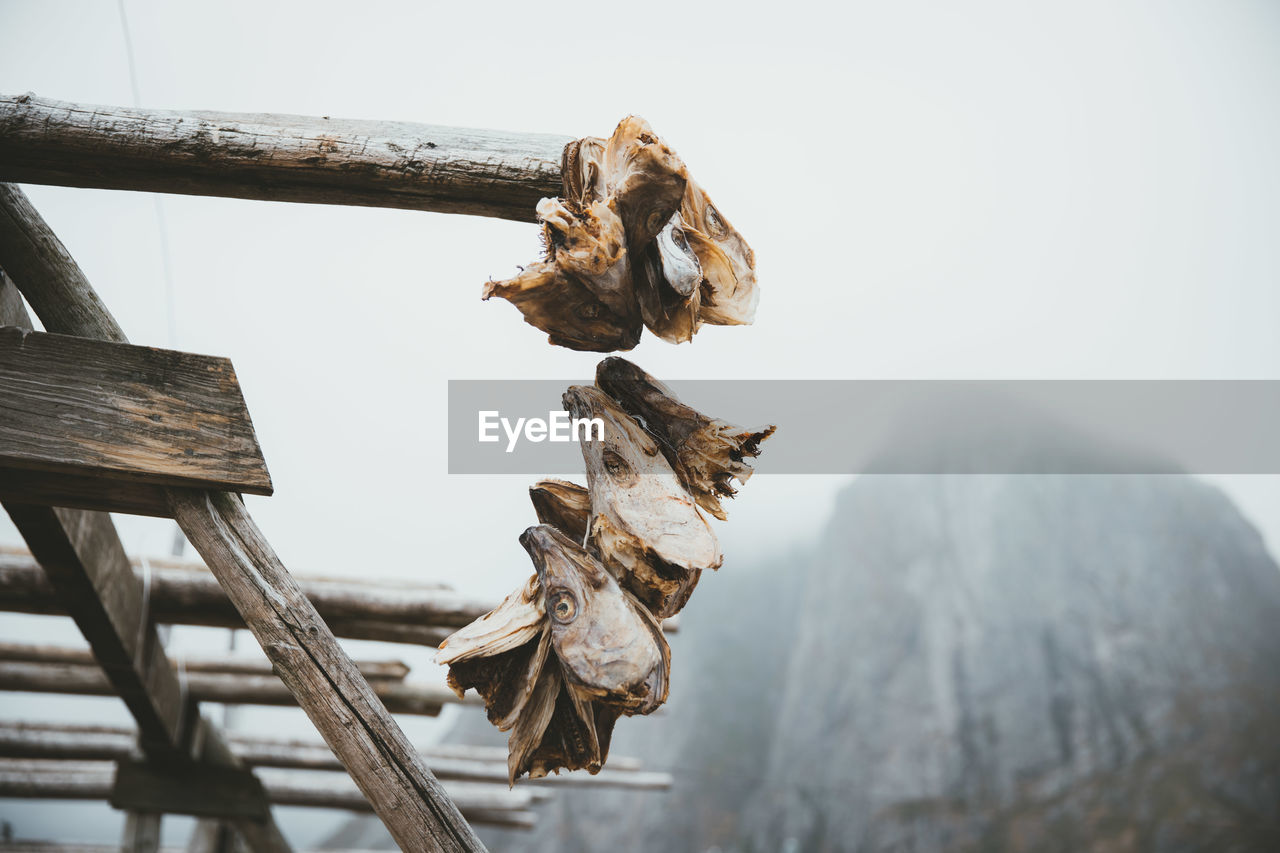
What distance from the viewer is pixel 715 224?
1111mm

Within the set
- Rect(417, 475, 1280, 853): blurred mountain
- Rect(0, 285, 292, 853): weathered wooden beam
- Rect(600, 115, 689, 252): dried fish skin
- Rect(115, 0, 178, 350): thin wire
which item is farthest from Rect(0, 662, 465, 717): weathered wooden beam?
Rect(417, 475, 1280, 853): blurred mountain

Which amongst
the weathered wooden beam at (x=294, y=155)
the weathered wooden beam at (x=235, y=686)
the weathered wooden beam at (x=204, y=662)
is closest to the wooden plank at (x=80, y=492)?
the weathered wooden beam at (x=294, y=155)

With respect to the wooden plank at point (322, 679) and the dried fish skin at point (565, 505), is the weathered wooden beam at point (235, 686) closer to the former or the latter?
the wooden plank at point (322, 679)

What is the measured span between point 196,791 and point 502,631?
2.37m

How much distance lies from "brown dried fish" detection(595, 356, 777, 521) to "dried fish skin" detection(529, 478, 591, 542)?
0.12m

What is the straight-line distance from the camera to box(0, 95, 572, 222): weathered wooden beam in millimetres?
1134

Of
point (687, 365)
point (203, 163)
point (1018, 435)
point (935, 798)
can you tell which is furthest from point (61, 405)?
point (1018, 435)

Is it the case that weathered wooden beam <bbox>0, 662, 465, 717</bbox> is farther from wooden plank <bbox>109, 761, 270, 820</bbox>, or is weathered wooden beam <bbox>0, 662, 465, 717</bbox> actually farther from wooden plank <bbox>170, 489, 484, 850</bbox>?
wooden plank <bbox>170, 489, 484, 850</bbox>

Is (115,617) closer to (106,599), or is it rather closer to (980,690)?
(106,599)

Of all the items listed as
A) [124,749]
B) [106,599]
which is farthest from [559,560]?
[124,749]

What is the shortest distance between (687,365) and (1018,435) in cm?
513

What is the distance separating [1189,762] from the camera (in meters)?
8.11

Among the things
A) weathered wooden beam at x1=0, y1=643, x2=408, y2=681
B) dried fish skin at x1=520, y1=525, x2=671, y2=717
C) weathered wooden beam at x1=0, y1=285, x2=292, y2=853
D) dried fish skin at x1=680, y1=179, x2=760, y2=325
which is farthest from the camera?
weathered wooden beam at x1=0, y1=643, x2=408, y2=681

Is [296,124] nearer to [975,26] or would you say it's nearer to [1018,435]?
[975,26]
